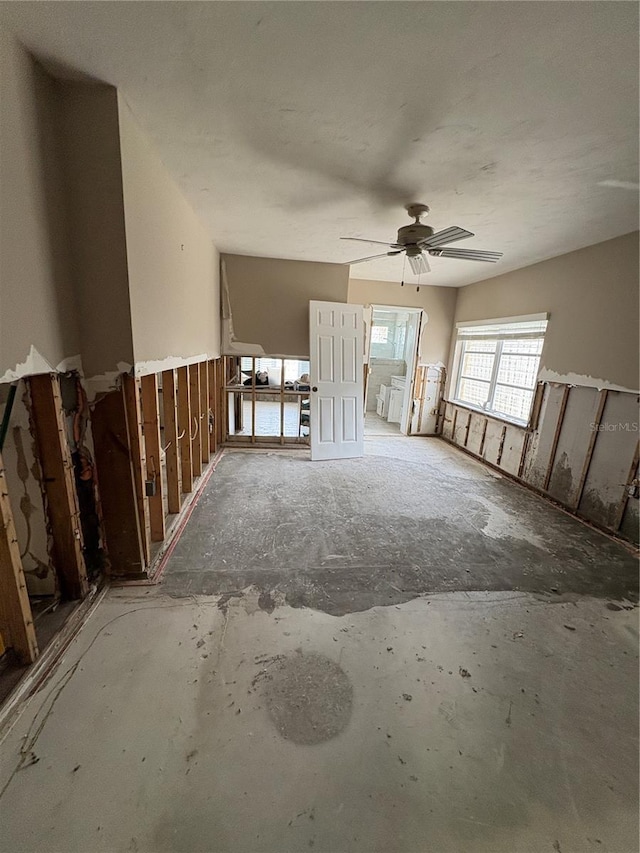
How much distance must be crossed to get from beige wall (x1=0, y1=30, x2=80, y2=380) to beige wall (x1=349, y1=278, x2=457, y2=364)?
448 centimetres

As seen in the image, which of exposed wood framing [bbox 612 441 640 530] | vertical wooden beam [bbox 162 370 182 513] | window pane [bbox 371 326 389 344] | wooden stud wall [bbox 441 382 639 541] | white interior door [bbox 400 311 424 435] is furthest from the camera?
window pane [bbox 371 326 389 344]

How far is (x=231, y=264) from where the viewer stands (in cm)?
435

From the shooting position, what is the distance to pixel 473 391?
5328mm

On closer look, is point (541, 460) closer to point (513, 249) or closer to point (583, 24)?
point (513, 249)

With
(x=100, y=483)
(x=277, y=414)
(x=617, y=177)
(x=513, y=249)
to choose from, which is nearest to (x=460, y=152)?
(x=617, y=177)

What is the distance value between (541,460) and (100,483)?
4.38m

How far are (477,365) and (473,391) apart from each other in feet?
1.38

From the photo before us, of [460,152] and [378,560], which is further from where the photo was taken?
[378,560]

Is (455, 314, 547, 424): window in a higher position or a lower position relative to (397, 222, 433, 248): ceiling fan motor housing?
lower

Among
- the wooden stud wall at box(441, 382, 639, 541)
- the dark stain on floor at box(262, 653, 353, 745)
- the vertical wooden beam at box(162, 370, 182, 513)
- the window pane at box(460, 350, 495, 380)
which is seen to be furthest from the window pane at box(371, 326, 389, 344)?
the dark stain on floor at box(262, 653, 353, 745)

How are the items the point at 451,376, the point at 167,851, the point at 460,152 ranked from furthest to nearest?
the point at 451,376
the point at 460,152
the point at 167,851

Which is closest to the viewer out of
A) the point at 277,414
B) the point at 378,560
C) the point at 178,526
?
the point at 378,560

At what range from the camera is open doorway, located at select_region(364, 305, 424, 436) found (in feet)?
20.8

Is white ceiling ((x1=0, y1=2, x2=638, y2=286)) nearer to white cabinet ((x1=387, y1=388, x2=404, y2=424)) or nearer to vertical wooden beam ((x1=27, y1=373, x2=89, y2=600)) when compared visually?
vertical wooden beam ((x1=27, y1=373, x2=89, y2=600))
